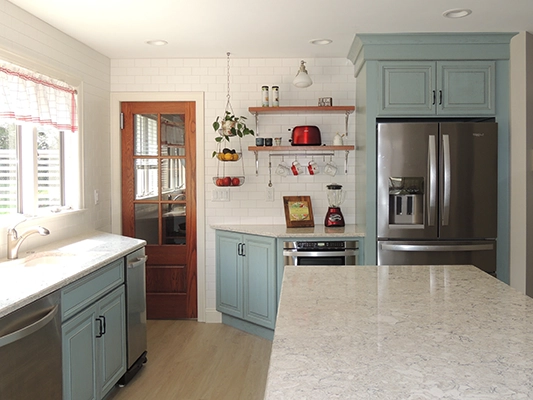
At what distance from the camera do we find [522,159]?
3.94m

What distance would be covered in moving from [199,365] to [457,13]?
9.96 feet

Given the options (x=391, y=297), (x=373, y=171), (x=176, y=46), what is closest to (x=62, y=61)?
(x=176, y=46)

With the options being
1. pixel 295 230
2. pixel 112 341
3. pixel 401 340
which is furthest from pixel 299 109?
pixel 401 340

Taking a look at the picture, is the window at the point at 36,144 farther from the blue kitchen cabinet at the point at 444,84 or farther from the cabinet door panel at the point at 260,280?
the blue kitchen cabinet at the point at 444,84

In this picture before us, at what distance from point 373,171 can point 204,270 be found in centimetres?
183

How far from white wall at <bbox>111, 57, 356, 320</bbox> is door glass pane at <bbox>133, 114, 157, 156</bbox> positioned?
26cm

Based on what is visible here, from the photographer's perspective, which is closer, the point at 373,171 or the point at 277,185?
the point at 373,171

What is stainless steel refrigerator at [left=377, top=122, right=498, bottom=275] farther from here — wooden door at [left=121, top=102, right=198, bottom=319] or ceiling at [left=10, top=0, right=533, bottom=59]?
wooden door at [left=121, top=102, right=198, bottom=319]

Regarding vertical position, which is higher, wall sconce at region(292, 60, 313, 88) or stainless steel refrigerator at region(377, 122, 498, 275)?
wall sconce at region(292, 60, 313, 88)

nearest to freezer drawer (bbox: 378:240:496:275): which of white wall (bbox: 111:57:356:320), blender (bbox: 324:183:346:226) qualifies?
blender (bbox: 324:183:346:226)

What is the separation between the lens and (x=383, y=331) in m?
1.58

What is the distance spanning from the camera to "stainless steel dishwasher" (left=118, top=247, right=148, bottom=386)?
130 inches

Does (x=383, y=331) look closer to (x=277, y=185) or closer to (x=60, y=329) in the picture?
(x=60, y=329)

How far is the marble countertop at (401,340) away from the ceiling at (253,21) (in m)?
1.86
